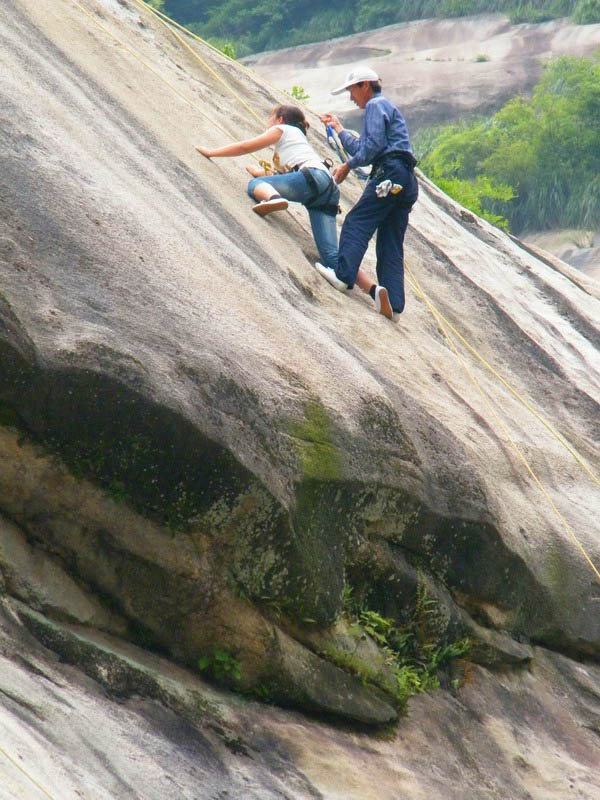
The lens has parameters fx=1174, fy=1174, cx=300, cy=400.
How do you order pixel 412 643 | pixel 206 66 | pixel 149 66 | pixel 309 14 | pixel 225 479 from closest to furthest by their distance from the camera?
pixel 225 479 → pixel 412 643 → pixel 149 66 → pixel 206 66 → pixel 309 14

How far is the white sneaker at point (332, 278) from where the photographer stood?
9203mm

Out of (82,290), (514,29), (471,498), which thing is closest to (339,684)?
(471,498)

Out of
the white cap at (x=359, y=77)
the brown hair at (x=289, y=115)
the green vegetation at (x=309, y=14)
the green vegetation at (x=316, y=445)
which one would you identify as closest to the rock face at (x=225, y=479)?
the green vegetation at (x=316, y=445)

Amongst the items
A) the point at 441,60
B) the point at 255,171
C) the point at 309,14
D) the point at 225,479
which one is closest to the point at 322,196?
the point at 255,171

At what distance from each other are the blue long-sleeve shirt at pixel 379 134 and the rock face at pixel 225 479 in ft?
2.98

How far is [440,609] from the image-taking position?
7.82 meters

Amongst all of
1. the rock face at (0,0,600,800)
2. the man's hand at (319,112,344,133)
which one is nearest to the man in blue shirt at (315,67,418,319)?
the rock face at (0,0,600,800)

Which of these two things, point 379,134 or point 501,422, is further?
point 501,422

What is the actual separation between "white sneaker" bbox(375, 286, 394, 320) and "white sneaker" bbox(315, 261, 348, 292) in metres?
0.26

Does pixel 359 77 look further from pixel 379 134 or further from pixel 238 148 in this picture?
pixel 238 148

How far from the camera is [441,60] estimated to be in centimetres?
4272

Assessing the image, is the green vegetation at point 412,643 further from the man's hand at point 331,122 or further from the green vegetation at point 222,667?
the man's hand at point 331,122

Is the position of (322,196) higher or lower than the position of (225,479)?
higher

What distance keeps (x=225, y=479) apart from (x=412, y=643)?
2.07 meters
